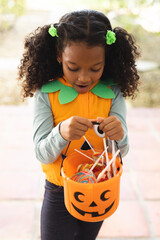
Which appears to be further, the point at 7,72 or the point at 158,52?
the point at 158,52

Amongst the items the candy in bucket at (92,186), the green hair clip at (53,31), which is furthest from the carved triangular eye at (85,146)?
the green hair clip at (53,31)

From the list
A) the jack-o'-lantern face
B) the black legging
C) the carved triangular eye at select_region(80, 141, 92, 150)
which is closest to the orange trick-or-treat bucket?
the jack-o'-lantern face

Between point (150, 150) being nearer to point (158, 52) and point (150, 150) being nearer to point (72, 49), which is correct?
point (72, 49)

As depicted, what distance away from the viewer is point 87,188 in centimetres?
81

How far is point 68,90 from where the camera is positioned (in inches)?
40.8

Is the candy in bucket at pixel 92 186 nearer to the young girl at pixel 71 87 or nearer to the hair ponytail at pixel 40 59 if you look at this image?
the young girl at pixel 71 87

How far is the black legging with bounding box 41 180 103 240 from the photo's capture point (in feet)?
3.66

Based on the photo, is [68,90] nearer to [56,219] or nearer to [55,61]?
[55,61]

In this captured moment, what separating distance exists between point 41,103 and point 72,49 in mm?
247

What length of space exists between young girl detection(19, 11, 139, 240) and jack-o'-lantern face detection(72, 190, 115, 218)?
17 centimetres

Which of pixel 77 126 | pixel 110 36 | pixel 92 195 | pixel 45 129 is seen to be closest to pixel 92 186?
pixel 92 195

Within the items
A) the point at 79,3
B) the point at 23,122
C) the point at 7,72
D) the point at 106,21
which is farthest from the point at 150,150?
the point at 79,3

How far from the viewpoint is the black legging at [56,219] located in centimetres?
112

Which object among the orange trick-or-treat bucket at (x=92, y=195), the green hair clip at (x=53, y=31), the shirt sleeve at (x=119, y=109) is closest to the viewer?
the orange trick-or-treat bucket at (x=92, y=195)
